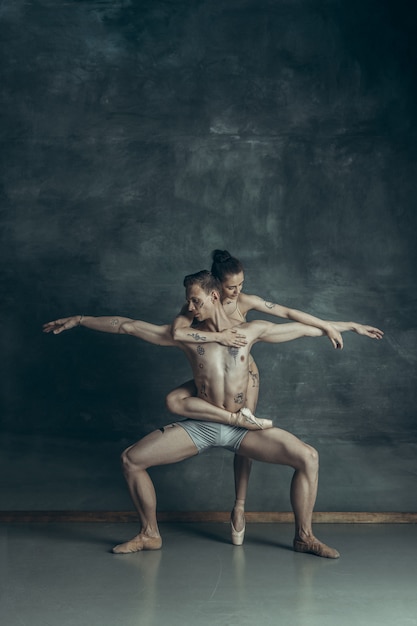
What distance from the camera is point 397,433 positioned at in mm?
6066

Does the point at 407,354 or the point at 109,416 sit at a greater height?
the point at 407,354

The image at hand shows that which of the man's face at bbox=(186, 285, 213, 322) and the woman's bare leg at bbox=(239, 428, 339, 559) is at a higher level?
the man's face at bbox=(186, 285, 213, 322)

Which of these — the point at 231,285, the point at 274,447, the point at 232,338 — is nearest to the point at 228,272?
the point at 231,285

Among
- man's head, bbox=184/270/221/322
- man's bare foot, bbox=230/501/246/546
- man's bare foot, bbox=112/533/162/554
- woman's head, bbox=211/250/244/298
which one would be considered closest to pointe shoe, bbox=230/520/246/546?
man's bare foot, bbox=230/501/246/546

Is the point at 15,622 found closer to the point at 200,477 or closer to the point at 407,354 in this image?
the point at 200,477

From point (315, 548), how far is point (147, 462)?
3.52ft

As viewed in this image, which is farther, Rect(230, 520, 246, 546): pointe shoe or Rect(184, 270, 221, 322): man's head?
Rect(230, 520, 246, 546): pointe shoe

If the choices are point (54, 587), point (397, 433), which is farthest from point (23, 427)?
point (397, 433)

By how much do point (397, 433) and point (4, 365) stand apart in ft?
9.10

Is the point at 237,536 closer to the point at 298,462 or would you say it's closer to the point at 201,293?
the point at 298,462

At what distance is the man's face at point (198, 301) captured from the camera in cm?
493

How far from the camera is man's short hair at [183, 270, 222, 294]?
4938 millimetres

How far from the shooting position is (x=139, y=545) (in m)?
5.04

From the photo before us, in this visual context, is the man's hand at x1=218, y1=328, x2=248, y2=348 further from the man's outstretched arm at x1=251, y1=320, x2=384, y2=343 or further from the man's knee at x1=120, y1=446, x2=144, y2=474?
the man's knee at x1=120, y1=446, x2=144, y2=474
